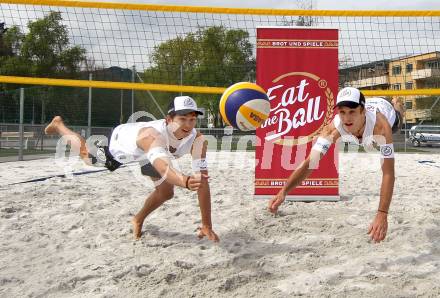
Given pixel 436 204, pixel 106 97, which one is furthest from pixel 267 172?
pixel 106 97

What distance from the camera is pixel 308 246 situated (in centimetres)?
396

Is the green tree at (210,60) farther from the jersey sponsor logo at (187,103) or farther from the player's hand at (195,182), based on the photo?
the player's hand at (195,182)

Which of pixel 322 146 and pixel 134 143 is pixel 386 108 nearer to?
pixel 322 146

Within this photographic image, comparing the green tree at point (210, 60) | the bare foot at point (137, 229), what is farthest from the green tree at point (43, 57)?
the bare foot at point (137, 229)

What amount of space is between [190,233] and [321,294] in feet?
5.51

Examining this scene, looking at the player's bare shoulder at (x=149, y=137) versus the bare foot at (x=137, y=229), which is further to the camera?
the bare foot at (x=137, y=229)

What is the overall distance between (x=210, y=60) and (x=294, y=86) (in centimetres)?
704

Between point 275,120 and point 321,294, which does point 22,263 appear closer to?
point 321,294

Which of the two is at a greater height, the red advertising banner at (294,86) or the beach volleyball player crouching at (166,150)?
the red advertising banner at (294,86)

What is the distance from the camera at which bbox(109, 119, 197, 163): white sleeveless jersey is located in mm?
3888

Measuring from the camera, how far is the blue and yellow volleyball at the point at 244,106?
4480 mm

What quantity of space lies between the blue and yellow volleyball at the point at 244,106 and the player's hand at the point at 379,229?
157 centimetres

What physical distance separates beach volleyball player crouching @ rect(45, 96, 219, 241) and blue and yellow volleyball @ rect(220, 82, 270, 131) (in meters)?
0.56

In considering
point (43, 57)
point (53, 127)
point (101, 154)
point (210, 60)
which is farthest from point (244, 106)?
point (43, 57)
